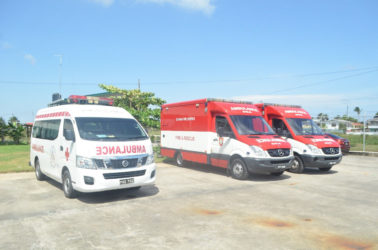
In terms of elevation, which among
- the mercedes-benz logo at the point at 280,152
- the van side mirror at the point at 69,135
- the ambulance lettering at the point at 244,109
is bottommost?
the mercedes-benz logo at the point at 280,152

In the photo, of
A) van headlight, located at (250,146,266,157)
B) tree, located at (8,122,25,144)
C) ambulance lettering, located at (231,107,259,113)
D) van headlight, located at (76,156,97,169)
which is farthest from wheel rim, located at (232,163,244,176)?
tree, located at (8,122,25,144)

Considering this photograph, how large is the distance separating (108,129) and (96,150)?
87 centimetres

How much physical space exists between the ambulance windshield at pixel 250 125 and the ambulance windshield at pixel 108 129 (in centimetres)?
385

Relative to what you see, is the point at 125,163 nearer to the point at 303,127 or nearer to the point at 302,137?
the point at 302,137

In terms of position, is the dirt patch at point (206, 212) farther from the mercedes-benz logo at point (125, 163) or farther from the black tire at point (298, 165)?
the black tire at point (298, 165)

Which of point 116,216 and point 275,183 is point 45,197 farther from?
point 275,183

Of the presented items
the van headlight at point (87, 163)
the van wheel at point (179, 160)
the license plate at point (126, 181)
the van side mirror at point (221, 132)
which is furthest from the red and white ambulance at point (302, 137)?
the van headlight at point (87, 163)

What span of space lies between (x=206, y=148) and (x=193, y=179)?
1.60 metres

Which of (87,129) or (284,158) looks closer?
(87,129)

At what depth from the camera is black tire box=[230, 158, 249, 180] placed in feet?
33.4

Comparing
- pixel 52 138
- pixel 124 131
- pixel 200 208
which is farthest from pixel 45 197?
pixel 200 208

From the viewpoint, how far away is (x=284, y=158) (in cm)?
1022

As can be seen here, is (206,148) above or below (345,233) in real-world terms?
above

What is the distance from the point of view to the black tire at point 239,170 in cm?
1020
